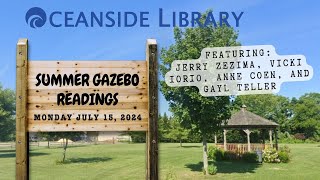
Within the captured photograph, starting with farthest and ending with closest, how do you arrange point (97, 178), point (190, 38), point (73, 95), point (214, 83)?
1. point (190, 38)
2. point (214, 83)
3. point (97, 178)
4. point (73, 95)

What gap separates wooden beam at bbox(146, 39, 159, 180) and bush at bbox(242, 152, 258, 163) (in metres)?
26.8

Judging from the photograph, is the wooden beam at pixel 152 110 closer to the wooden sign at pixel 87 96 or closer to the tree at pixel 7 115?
the wooden sign at pixel 87 96

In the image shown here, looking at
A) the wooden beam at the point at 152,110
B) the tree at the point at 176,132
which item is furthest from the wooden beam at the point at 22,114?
the tree at the point at 176,132

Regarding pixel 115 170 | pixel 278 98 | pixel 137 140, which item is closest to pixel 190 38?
pixel 115 170

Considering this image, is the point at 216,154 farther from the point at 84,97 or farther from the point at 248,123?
the point at 84,97

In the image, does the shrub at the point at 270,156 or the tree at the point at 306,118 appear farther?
the tree at the point at 306,118

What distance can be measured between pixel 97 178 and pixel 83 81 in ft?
54.6

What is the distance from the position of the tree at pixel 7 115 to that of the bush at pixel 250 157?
4437 centimetres

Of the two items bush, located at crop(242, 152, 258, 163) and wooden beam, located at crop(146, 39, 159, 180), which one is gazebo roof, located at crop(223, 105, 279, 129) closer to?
bush, located at crop(242, 152, 258, 163)

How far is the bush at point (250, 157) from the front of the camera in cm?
3152

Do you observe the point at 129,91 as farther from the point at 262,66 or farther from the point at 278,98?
the point at 278,98

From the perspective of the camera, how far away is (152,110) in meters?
6.31

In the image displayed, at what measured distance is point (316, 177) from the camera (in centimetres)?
2261

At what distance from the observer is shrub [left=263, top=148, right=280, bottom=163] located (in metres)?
31.2
